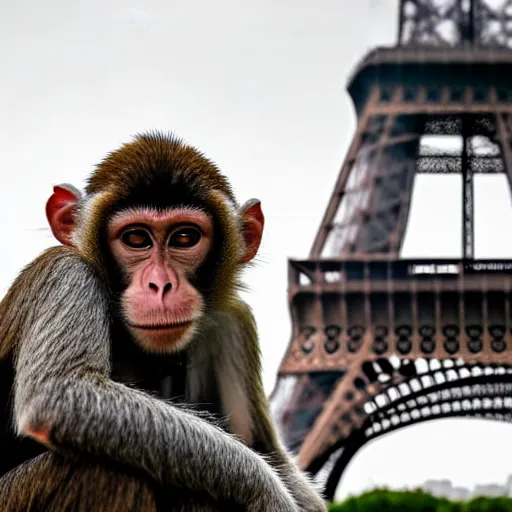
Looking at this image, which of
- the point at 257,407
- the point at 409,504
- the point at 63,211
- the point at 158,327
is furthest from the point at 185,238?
the point at 409,504

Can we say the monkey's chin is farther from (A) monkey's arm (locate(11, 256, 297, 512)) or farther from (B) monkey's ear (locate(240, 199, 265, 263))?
(B) monkey's ear (locate(240, 199, 265, 263))

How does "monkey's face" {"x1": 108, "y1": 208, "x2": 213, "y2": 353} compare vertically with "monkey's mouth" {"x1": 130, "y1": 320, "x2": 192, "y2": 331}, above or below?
above

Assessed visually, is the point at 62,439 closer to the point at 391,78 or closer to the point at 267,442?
the point at 267,442

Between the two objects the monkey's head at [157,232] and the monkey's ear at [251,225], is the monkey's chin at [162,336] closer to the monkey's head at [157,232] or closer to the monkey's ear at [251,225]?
the monkey's head at [157,232]

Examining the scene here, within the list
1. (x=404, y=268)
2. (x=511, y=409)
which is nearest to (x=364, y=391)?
(x=404, y=268)

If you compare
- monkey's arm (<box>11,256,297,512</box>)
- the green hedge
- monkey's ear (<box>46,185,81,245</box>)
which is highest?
monkey's ear (<box>46,185,81,245</box>)

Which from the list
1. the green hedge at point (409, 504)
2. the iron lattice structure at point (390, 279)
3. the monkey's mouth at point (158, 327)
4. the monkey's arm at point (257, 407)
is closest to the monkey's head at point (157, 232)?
the monkey's mouth at point (158, 327)

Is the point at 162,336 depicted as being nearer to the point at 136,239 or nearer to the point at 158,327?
the point at 158,327

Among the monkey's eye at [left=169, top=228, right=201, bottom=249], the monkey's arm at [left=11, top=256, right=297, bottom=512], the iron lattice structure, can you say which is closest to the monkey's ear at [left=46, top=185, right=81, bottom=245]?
the monkey's arm at [left=11, top=256, right=297, bottom=512]

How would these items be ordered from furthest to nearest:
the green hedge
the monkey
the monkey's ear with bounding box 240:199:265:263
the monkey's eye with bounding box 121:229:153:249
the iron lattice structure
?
the iron lattice structure, the green hedge, the monkey's ear with bounding box 240:199:265:263, the monkey's eye with bounding box 121:229:153:249, the monkey
